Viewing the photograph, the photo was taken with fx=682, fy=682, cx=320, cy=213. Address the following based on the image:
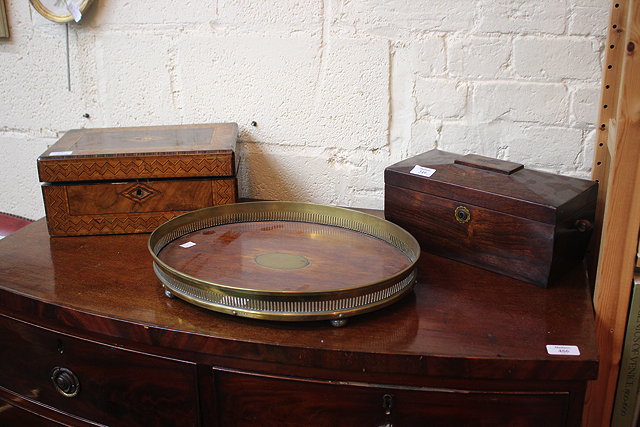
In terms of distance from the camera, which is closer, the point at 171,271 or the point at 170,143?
the point at 171,271

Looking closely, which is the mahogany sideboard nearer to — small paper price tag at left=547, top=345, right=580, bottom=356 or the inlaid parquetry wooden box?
small paper price tag at left=547, top=345, right=580, bottom=356

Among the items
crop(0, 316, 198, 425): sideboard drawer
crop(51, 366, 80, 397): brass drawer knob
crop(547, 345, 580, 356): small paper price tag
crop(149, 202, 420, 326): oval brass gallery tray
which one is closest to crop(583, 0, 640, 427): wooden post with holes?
crop(547, 345, 580, 356): small paper price tag

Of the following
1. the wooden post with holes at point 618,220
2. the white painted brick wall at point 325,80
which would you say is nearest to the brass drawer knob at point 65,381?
the white painted brick wall at point 325,80

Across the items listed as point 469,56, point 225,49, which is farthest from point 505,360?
point 225,49

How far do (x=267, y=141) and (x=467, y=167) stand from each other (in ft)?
1.87

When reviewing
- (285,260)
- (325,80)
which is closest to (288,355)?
(285,260)

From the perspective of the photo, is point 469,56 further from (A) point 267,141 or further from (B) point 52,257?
(B) point 52,257

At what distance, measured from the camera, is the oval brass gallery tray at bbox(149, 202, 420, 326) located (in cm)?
109

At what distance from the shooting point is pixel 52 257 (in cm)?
139

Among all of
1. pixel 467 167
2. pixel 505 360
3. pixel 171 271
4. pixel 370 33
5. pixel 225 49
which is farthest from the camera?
pixel 225 49

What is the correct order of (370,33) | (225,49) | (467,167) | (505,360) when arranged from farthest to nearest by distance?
1. (225,49)
2. (370,33)
3. (467,167)
4. (505,360)

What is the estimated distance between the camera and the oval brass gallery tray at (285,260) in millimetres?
1089

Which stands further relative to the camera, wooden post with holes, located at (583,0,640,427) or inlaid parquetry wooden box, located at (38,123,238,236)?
inlaid parquetry wooden box, located at (38,123,238,236)

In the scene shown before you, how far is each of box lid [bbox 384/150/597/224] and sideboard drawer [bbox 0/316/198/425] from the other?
0.56 meters
